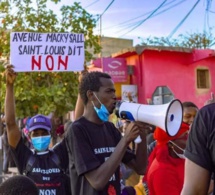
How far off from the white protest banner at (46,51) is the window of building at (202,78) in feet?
39.8

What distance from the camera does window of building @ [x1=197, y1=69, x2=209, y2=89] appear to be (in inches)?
657

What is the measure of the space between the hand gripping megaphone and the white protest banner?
232 centimetres

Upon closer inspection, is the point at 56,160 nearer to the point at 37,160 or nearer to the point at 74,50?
the point at 37,160

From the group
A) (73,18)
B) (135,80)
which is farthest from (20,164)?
(135,80)

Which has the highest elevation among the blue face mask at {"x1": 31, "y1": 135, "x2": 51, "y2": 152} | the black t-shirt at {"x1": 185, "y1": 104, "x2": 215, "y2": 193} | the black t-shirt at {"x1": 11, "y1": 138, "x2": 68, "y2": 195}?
the black t-shirt at {"x1": 185, "y1": 104, "x2": 215, "y2": 193}

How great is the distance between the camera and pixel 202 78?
16.9 meters

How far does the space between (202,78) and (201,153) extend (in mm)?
15598

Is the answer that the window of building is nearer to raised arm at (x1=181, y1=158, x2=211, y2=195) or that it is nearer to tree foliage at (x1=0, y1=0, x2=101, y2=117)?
tree foliage at (x1=0, y1=0, x2=101, y2=117)

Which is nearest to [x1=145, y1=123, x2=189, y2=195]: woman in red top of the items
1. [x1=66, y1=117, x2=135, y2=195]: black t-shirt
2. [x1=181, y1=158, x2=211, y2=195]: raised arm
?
[x1=66, y1=117, x2=135, y2=195]: black t-shirt

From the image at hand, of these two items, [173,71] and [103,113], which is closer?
[103,113]

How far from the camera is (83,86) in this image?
277cm

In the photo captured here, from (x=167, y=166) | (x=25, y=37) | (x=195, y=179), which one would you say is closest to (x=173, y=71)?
(x=25, y=37)

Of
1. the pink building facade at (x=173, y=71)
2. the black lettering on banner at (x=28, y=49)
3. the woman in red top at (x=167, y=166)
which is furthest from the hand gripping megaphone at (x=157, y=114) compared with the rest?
the pink building facade at (x=173, y=71)

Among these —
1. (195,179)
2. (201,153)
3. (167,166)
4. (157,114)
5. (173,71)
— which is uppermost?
(173,71)
